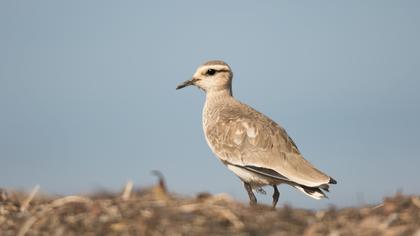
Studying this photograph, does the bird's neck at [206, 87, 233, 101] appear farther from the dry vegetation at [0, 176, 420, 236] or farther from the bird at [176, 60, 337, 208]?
the dry vegetation at [0, 176, 420, 236]

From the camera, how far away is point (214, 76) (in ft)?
46.1

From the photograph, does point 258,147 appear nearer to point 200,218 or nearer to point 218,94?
point 218,94

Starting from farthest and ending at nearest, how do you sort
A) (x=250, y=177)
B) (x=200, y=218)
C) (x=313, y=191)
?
(x=250, y=177) < (x=313, y=191) < (x=200, y=218)

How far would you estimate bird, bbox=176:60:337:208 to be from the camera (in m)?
11.1

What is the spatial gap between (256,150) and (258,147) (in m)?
0.08

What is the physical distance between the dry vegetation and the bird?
2478 millimetres

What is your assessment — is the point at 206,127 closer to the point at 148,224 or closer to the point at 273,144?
the point at 273,144

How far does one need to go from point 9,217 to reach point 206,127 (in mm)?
5606

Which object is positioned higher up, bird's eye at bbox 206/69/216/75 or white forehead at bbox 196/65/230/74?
white forehead at bbox 196/65/230/74

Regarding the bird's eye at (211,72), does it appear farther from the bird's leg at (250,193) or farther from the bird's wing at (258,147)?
the bird's leg at (250,193)

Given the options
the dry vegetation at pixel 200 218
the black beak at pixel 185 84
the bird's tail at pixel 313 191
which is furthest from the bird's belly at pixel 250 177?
the dry vegetation at pixel 200 218

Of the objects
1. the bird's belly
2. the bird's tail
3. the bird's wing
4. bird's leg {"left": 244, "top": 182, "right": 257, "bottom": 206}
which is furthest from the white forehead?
the bird's tail

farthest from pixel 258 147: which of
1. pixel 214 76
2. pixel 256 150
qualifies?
pixel 214 76

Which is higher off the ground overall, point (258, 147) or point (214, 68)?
point (214, 68)
